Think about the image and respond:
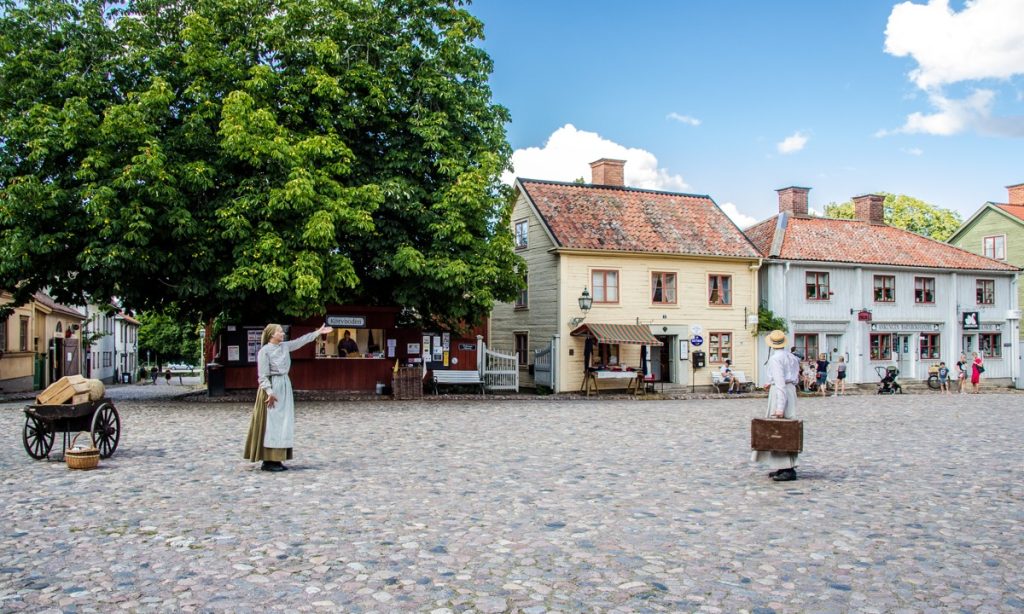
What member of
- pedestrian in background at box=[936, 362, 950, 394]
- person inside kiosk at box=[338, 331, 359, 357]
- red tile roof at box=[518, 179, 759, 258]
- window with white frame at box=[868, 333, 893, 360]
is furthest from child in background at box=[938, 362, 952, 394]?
person inside kiosk at box=[338, 331, 359, 357]

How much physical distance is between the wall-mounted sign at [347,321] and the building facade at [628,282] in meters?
7.33

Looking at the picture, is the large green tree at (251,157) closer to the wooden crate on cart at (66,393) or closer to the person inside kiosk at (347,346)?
the person inside kiosk at (347,346)

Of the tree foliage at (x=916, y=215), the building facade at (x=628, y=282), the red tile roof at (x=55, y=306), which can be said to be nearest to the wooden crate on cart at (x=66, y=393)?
the building facade at (x=628, y=282)

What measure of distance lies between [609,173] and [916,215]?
37870mm

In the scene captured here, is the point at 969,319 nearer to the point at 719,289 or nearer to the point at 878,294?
the point at 878,294

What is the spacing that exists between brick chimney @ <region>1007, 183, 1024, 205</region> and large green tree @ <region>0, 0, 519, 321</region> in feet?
117

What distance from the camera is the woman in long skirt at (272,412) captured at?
1066cm

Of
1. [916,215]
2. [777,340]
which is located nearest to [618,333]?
[777,340]

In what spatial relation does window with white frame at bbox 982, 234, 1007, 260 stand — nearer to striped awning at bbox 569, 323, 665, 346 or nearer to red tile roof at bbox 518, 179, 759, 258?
red tile roof at bbox 518, 179, 759, 258

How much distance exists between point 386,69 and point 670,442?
14.9m

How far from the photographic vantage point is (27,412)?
11.1 m

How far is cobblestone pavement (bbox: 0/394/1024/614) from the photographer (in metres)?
5.62

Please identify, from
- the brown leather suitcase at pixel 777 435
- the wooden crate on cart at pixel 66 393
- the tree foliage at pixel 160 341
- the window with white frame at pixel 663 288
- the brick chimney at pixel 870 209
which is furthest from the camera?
the tree foliage at pixel 160 341

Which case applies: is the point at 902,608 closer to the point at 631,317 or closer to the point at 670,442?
the point at 670,442
